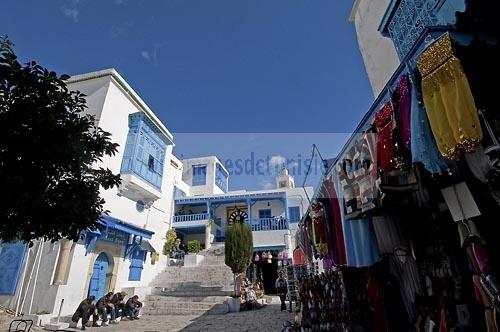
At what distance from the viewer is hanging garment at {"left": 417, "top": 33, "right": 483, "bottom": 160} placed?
1771 millimetres

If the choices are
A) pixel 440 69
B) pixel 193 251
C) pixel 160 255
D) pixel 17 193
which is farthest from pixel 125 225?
pixel 440 69

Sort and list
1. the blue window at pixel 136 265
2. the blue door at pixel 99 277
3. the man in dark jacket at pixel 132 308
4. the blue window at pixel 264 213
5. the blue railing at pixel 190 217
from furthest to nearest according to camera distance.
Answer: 1. the blue window at pixel 264 213
2. the blue railing at pixel 190 217
3. the blue window at pixel 136 265
4. the blue door at pixel 99 277
5. the man in dark jacket at pixel 132 308

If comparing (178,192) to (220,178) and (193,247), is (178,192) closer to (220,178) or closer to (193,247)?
(193,247)

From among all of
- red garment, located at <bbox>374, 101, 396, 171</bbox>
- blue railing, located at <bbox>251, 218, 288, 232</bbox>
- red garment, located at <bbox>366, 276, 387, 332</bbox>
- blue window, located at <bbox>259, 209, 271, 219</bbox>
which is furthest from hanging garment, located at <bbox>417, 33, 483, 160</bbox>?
blue window, located at <bbox>259, 209, 271, 219</bbox>

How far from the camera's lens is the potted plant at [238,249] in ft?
42.9

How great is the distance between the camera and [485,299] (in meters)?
2.24

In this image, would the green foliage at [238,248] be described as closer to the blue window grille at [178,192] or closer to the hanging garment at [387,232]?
the blue window grille at [178,192]

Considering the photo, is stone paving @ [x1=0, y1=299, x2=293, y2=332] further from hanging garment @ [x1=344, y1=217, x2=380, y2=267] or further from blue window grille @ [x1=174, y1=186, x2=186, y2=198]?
blue window grille @ [x1=174, y1=186, x2=186, y2=198]

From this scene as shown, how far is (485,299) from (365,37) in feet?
23.1

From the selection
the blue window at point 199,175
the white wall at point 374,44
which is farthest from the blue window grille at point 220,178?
the white wall at point 374,44

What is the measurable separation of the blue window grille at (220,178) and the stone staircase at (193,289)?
9429mm

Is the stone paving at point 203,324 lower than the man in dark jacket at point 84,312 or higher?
lower

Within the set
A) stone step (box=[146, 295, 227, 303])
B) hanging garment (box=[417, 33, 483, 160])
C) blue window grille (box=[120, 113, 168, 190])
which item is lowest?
stone step (box=[146, 295, 227, 303])

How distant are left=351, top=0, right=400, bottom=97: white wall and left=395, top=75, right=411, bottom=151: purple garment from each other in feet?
14.9
